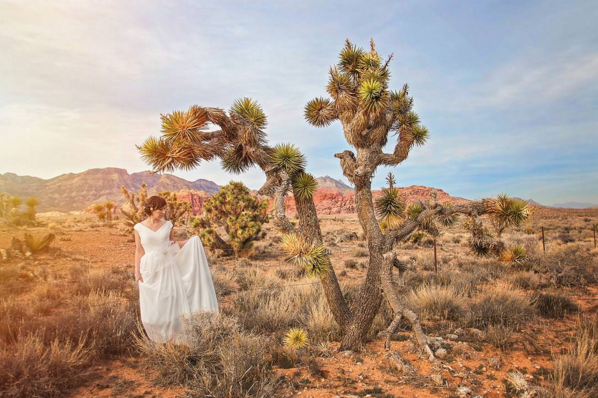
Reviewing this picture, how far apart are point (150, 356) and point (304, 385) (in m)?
2.30

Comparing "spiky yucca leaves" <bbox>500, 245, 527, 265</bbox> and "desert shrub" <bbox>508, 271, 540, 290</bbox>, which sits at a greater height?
"spiky yucca leaves" <bbox>500, 245, 527, 265</bbox>

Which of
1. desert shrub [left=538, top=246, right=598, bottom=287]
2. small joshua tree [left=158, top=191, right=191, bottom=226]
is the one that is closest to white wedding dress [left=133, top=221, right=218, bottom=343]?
desert shrub [left=538, top=246, right=598, bottom=287]

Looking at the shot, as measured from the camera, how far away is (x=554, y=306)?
7590 mm

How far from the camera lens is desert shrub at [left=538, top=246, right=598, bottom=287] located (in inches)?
404

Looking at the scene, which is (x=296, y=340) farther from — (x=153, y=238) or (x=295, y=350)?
(x=153, y=238)

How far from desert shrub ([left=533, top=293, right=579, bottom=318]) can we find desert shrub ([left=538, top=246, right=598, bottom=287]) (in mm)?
2704

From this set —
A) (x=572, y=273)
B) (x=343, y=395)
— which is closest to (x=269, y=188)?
(x=343, y=395)

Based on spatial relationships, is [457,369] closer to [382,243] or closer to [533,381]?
[533,381]

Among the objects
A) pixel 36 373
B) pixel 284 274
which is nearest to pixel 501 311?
pixel 284 274

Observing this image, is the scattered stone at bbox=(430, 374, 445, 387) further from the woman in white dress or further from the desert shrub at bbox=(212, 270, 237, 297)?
the desert shrub at bbox=(212, 270, 237, 297)

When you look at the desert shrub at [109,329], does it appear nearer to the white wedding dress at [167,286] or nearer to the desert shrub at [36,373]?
the white wedding dress at [167,286]

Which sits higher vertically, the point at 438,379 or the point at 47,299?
the point at 47,299

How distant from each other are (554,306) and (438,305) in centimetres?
266

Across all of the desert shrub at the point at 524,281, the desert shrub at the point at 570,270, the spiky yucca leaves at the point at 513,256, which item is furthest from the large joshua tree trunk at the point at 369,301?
the desert shrub at the point at 570,270
